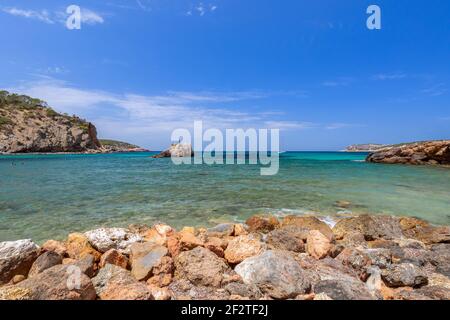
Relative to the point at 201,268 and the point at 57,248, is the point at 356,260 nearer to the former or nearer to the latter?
the point at 201,268

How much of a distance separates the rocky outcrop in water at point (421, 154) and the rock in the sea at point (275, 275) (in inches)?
2122

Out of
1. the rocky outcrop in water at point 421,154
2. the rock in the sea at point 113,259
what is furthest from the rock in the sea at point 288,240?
the rocky outcrop in water at point 421,154

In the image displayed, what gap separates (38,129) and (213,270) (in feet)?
372

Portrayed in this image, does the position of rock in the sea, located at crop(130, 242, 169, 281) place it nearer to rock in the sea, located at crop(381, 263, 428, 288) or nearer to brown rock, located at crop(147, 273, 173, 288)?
brown rock, located at crop(147, 273, 173, 288)

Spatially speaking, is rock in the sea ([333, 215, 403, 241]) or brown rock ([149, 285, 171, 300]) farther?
rock in the sea ([333, 215, 403, 241])

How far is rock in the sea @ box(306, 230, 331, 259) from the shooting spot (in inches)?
217

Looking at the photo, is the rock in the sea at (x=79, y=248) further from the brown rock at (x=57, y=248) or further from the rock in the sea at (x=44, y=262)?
the rock in the sea at (x=44, y=262)

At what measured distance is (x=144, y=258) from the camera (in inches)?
182

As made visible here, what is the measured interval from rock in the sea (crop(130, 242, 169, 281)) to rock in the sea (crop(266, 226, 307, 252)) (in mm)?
2691

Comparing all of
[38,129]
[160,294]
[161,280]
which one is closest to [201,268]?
[161,280]

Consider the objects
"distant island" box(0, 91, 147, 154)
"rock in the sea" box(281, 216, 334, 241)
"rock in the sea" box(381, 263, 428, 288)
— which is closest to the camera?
"rock in the sea" box(381, 263, 428, 288)

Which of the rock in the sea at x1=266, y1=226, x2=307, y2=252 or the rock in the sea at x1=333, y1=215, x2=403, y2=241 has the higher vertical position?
the rock in the sea at x1=266, y1=226, x2=307, y2=252

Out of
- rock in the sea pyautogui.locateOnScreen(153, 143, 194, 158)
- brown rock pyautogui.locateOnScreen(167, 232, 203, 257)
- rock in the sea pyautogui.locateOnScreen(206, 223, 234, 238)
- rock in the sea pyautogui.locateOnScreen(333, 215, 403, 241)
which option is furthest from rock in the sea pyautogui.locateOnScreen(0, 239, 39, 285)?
rock in the sea pyautogui.locateOnScreen(153, 143, 194, 158)
